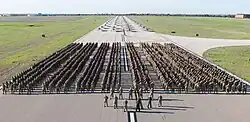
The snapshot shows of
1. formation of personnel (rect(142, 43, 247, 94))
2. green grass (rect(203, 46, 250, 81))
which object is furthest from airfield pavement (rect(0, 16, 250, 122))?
green grass (rect(203, 46, 250, 81))

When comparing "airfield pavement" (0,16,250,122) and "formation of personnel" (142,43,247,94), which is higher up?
"formation of personnel" (142,43,247,94)

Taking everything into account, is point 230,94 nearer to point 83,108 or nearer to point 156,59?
point 83,108

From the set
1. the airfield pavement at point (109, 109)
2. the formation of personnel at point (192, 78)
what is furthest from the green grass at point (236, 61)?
the airfield pavement at point (109, 109)

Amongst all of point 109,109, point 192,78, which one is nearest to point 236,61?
point 192,78

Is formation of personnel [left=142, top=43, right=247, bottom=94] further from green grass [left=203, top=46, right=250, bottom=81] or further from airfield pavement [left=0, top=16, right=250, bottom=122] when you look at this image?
green grass [left=203, top=46, right=250, bottom=81]

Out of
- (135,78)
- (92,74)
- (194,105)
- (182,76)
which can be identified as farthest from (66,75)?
(194,105)

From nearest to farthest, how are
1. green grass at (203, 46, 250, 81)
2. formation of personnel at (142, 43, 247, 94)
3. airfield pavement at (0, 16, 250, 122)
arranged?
airfield pavement at (0, 16, 250, 122) < formation of personnel at (142, 43, 247, 94) < green grass at (203, 46, 250, 81)

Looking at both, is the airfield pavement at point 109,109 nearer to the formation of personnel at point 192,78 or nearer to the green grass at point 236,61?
the formation of personnel at point 192,78

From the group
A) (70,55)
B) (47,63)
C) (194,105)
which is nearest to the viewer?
(194,105)
